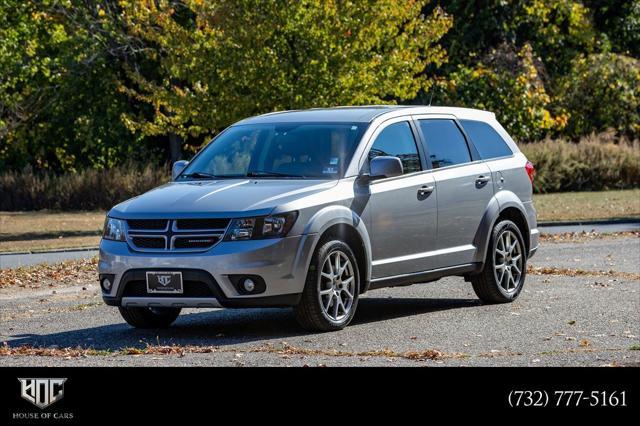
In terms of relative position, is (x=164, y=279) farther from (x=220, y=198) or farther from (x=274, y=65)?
(x=274, y=65)

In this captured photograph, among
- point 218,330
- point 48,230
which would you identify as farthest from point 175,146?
point 218,330

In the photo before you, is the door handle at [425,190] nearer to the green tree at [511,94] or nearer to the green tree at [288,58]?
the green tree at [288,58]

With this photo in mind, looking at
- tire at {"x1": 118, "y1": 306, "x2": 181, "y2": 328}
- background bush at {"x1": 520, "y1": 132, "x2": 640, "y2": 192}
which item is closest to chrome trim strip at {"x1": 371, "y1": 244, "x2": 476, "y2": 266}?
tire at {"x1": 118, "y1": 306, "x2": 181, "y2": 328}

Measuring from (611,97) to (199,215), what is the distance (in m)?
38.4

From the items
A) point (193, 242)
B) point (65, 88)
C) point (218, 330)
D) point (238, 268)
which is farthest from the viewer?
point (65, 88)

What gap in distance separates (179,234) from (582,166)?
33021 millimetres

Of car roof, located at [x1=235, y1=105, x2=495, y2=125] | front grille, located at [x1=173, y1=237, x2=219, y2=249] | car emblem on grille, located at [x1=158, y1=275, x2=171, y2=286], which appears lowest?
car emblem on grille, located at [x1=158, y1=275, x2=171, y2=286]

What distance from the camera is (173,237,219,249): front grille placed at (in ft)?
36.6

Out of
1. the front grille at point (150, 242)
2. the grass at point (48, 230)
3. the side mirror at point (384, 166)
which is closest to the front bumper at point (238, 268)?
the front grille at point (150, 242)

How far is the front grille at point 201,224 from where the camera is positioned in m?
11.1

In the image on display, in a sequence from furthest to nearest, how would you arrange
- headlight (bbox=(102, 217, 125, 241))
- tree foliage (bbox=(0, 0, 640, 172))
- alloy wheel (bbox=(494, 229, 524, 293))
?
tree foliage (bbox=(0, 0, 640, 172)) → alloy wheel (bbox=(494, 229, 524, 293)) → headlight (bbox=(102, 217, 125, 241))

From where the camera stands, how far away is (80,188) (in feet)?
133

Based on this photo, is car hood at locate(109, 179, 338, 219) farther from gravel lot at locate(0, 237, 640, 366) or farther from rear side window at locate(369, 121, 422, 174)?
gravel lot at locate(0, 237, 640, 366)

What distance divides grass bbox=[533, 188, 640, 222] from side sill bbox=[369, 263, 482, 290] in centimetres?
1695
